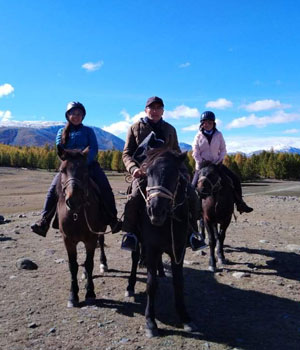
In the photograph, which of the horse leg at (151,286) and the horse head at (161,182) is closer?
the horse head at (161,182)

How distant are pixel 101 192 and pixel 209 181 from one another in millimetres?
2883

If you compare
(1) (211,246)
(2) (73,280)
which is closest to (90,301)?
(2) (73,280)

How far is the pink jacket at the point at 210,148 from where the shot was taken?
885 cm

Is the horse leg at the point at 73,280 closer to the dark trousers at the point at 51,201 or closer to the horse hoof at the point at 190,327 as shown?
Answer: the dark trousers at the point at 51,201

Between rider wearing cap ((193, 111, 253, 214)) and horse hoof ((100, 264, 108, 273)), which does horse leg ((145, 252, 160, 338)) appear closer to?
horse hoof ((100, 264, 108, 273))

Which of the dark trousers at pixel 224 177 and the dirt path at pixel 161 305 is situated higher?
the dark trousers at pixel 224 177

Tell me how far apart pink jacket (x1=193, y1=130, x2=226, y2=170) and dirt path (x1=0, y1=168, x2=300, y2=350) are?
278 cm

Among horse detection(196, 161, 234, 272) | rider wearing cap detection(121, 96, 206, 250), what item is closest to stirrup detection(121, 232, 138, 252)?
rider wearing cap detection(121, 96, 206, 250)

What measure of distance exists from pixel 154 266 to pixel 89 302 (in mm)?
1878

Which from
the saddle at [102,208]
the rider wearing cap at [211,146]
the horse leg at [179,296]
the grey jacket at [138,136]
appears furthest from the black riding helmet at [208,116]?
the horse leg at [179,296]

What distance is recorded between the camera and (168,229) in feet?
16.6

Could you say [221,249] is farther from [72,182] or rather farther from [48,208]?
[72,182]

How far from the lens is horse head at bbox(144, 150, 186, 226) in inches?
169

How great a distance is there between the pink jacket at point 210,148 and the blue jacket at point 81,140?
3.31 metres
